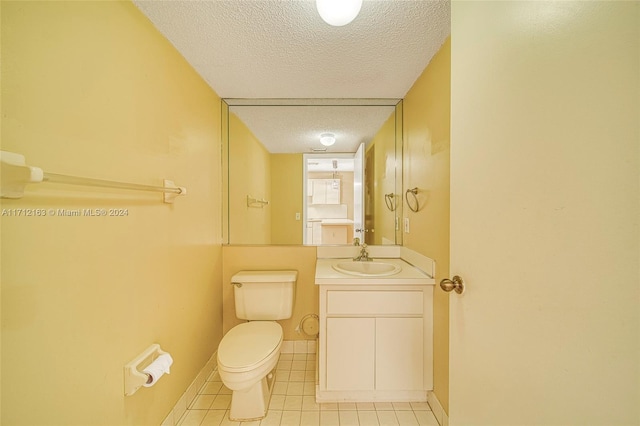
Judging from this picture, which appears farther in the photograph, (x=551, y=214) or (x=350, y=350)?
(x=350, y=350)

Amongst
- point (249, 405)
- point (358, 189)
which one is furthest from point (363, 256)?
point (249, 405)

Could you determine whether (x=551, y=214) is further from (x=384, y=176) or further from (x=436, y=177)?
(x=384, y=176)

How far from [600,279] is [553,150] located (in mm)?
257

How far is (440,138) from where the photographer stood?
4.40ft

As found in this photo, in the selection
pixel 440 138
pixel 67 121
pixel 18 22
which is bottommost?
pixel 67 121

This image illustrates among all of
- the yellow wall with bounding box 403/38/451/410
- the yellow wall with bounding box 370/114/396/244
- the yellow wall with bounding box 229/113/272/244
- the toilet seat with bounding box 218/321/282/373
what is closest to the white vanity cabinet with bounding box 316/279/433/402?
the yellow wall with bounding box 403/38/451/410

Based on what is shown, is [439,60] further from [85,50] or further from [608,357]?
[85,50]

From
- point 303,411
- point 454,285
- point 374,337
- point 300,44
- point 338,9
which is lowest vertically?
point 303,411

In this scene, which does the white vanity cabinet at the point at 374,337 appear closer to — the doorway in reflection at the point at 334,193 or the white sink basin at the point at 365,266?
the white sink basin at the point at 365,266

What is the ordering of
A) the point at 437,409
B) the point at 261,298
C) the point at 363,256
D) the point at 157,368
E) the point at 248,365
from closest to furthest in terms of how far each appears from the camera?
→ 1. the point at 157,368
2. the point at 248,365
3. the point at 437,409
4. the point at 261,298
5. the point at 363,256

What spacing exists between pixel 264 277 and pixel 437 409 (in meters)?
1.33

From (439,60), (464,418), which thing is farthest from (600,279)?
(439,60)

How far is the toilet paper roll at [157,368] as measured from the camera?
1.00m

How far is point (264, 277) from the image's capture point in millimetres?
1784
